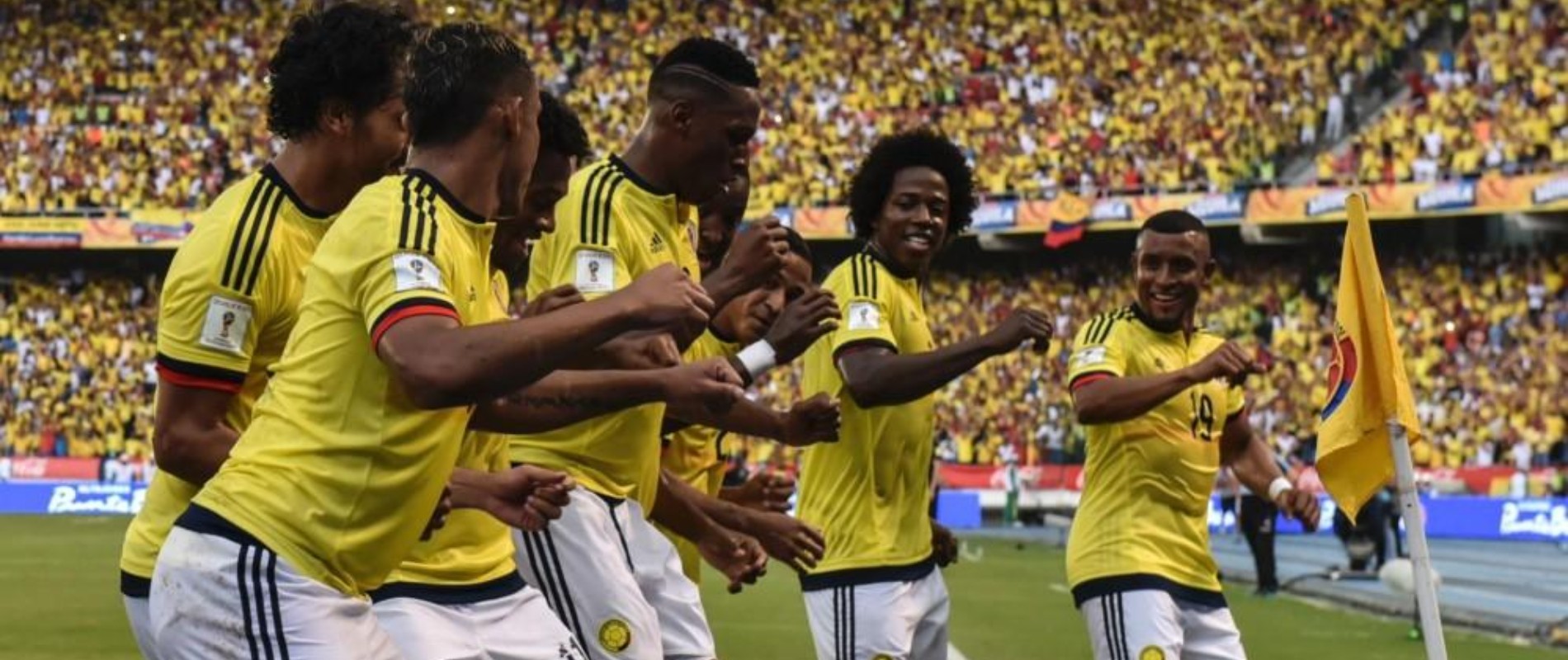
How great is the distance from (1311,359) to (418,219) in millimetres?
35359

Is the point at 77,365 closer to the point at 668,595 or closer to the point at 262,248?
the point at 668,595

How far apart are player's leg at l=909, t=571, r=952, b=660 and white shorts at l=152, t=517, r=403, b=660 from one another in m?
3.48

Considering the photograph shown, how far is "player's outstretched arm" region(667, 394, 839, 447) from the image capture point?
6.11 metres

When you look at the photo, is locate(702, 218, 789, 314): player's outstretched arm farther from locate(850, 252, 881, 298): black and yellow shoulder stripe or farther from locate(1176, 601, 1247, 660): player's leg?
locate(1176, 601, 1247, 660): player's leg

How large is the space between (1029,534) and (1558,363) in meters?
9.72

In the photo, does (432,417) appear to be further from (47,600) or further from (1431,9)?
(1431,9)

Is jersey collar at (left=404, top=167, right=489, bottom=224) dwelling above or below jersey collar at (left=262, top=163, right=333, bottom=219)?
below

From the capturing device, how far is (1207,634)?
25.8ft

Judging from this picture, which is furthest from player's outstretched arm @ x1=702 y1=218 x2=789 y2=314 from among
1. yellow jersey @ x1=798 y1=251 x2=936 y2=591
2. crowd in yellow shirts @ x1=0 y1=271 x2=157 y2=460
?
crowd in yellow shirts @ x1=0 y1=271 x2=157 y2=460

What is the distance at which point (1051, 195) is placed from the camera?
42750mm

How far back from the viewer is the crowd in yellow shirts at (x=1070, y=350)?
35344mm

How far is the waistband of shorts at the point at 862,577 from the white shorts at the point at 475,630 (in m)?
2.17

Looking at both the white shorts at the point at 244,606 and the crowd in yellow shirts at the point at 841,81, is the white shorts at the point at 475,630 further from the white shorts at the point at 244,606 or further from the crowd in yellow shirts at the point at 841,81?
the crowd in yellow shirts at the point at 841,81

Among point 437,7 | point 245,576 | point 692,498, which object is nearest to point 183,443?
point 245,576
